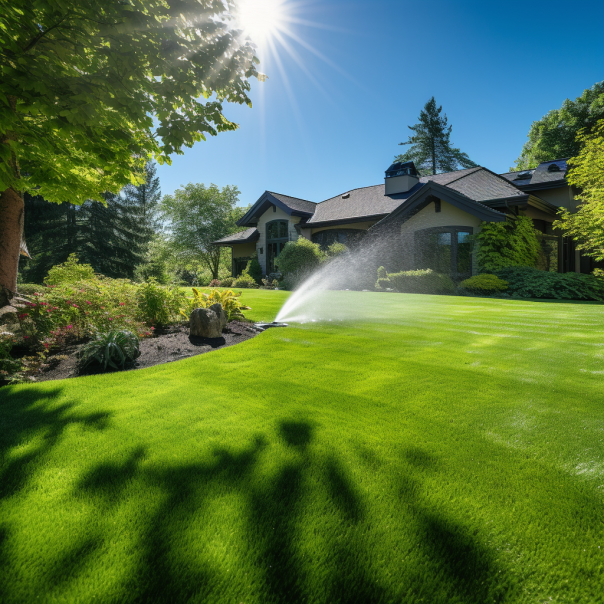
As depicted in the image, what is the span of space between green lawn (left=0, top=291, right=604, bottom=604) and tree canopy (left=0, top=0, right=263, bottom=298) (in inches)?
117

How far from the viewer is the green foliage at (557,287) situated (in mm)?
12266

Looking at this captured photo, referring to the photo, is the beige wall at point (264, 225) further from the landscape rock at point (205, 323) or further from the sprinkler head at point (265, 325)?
the landscape rock at point (205, 323)

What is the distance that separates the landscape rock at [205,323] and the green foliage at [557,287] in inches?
479

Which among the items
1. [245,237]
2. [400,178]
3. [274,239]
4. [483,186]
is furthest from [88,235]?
[483,186]

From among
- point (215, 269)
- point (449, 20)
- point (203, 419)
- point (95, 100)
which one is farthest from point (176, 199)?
point (203, 419)

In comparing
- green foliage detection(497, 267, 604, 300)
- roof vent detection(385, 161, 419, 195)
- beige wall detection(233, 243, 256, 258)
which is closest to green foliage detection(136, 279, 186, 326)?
green foliage detection(497, 267, 604, 300)

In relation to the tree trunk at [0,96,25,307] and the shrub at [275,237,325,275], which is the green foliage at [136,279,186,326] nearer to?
the tree trunk at [0,96,25,307]

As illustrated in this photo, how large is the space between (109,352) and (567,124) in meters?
40.9

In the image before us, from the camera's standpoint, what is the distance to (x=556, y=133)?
31562mm

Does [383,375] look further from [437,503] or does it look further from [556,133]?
[556,133]

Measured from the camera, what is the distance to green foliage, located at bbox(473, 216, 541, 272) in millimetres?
15304

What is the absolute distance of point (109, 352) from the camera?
441cm

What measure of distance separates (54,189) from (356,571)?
21.9ft

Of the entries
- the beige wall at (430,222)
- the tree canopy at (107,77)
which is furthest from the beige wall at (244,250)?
the tree canopy at (107,77)
